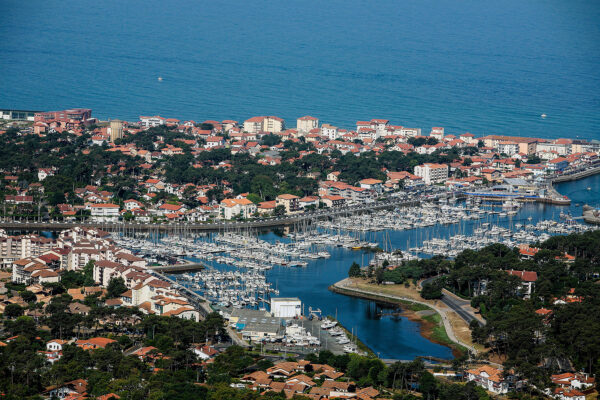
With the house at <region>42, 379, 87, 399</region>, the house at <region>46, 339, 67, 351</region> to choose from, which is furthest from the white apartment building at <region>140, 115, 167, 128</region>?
the house at <region>42, 379, 87, 399</region>

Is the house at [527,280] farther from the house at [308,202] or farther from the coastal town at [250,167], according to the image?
the house at [308,202]

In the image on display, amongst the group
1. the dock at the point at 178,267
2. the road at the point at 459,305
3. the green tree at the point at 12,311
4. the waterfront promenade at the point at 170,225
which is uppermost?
the waterfront promenade at the point at 170,225

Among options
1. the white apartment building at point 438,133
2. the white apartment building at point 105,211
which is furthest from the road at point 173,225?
the white apartment building at point 438,133

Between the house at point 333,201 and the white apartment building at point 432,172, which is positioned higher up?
the white apartment building at point 432,172

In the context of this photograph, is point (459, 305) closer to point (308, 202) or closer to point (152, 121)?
point (308, 202)

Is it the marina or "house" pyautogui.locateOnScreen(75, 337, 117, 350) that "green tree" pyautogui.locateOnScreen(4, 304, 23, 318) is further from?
the marina

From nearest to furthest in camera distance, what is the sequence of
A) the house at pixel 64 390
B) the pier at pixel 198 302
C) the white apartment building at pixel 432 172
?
the house at pixel 64 390, the pier at pixel 198 302, the white apartment building at pixel 432 172

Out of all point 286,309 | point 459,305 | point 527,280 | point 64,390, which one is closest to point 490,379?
point 459,305

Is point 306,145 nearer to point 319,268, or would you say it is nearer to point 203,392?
point 319,268
